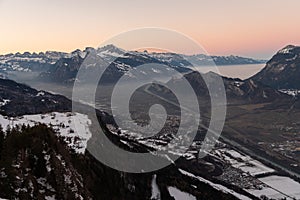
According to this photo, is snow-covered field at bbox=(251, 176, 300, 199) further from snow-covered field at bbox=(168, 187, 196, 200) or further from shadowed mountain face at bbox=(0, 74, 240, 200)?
shadowed mountain face at bbox=(0, 74, 240, 200)

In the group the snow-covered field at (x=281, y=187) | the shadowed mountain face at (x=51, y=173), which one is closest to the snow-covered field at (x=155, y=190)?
the shadowed mountain face at (x=51, y=173)

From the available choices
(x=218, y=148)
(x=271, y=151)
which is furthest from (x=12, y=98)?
(x=271, y=151)

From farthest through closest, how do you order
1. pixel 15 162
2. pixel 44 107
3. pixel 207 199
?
pixel 44 107, pixel 207 199, pixel 15 162

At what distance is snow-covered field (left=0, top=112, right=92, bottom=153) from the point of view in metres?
34.1

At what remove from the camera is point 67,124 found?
40.1 metres

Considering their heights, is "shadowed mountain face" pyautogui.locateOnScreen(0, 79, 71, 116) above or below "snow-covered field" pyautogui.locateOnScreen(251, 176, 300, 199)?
below

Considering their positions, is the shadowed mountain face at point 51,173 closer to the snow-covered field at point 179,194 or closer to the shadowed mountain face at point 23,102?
the snow-covered field at point 179,194

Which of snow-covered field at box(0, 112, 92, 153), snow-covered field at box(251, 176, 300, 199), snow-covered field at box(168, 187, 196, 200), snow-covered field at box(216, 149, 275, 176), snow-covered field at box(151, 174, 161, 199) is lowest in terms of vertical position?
snow-covered field at box(216, 149, 275, 176)

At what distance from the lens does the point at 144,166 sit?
151 ft

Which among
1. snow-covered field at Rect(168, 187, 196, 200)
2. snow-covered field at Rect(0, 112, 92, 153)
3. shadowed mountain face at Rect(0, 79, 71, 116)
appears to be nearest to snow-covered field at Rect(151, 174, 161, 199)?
snow-covered field at Rect(168, 187, 196, 200)

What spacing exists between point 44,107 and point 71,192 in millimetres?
120450

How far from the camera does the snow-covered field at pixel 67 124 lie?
34.1m

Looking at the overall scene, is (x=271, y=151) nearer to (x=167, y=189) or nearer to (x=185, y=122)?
(x=185, y=122)

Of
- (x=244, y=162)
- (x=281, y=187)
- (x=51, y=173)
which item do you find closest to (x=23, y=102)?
(x=244, y=162)
